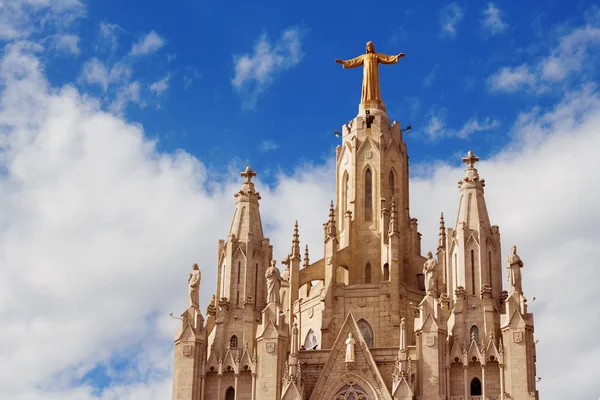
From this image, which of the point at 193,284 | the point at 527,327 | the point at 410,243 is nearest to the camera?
the point at 527,327

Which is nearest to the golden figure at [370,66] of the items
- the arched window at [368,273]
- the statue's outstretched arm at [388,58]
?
the statue's outstretched arm at [388,58]

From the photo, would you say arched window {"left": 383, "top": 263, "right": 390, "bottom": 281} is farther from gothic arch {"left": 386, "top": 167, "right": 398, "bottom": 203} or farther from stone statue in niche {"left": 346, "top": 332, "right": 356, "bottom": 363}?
stone statue in niche {"left": 346, "top": 332, "right": 356, "bottom": 363}

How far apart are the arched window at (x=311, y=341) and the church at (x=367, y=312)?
0.08m

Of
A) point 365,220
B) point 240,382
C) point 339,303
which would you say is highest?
point 365,220

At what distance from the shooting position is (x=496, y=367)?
5984 centimetres

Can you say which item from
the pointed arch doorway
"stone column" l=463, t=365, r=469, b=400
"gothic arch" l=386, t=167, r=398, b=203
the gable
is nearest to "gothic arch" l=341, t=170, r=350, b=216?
"gothic arch" l=386, t=167, r=398, b=203

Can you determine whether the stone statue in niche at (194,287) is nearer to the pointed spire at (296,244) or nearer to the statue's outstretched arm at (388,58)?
the pointed spire at (296,244)

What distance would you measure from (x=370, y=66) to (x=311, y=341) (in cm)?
1762

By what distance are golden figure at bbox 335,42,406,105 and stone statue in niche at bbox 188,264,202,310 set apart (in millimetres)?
16251

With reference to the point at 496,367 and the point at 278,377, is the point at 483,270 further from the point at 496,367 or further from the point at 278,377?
the point at 278,377

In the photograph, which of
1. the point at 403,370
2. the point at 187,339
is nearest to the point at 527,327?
the point at 403,370

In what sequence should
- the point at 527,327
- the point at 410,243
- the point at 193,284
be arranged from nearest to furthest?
the point at 527,327, the point at 193,284, the point at 410,243

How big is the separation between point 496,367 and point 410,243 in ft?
39.4

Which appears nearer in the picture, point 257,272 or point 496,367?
point 496,367
